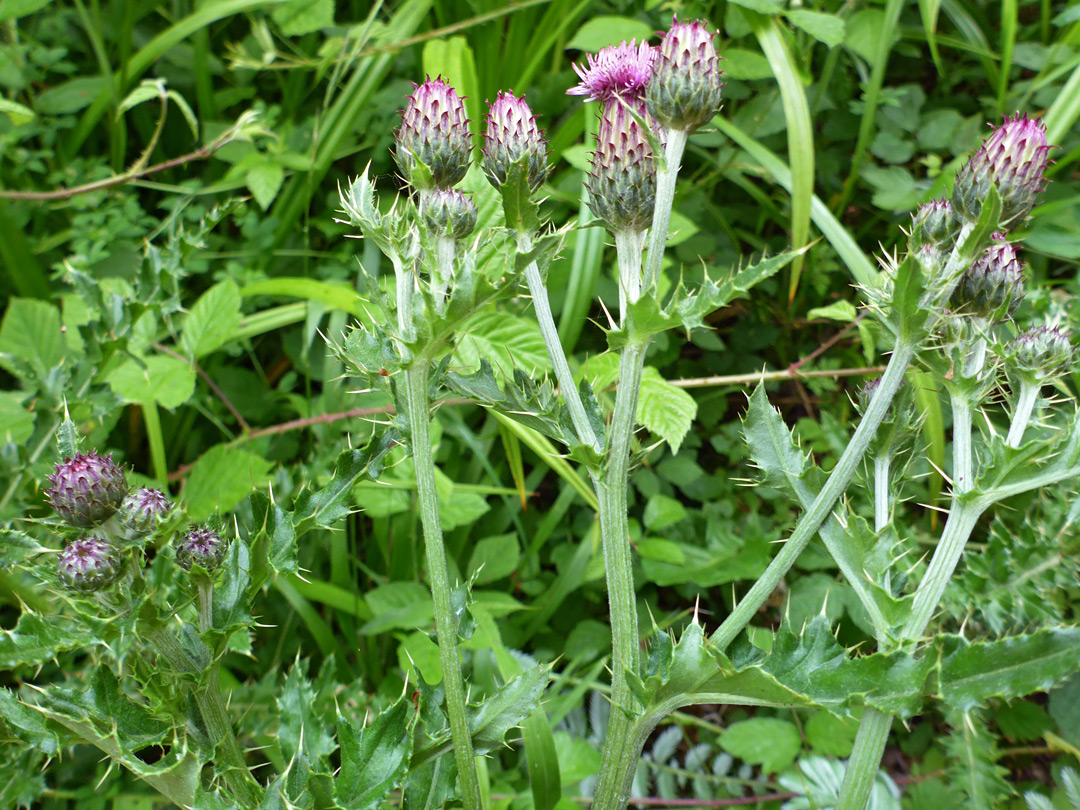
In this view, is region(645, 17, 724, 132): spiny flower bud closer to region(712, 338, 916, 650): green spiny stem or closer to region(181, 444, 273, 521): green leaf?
region(712, 338, 916, 650): green spiny stem

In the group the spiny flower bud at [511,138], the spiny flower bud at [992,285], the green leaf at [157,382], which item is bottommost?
the green leaf at [157,382]

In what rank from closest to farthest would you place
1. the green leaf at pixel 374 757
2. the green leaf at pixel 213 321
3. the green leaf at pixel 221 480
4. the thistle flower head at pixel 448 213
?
the green leaf at pixel 374 757
the thistle flower head at pixel 448 213
the green leaf at pixel 221 480
the green leaf at pixel 213 321

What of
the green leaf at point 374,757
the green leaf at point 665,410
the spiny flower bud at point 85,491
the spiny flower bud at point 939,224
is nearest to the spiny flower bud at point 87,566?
the spiny flower bud at point 85,491

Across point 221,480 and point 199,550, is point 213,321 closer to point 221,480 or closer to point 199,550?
point 221,480

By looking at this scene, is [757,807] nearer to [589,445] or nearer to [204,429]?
[589,445]

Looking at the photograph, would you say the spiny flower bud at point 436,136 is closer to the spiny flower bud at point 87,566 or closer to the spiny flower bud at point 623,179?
the spiny flower bud at point 623,179

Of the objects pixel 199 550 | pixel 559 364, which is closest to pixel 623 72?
pixel 559 364

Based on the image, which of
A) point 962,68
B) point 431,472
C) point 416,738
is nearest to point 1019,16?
point 962,68
